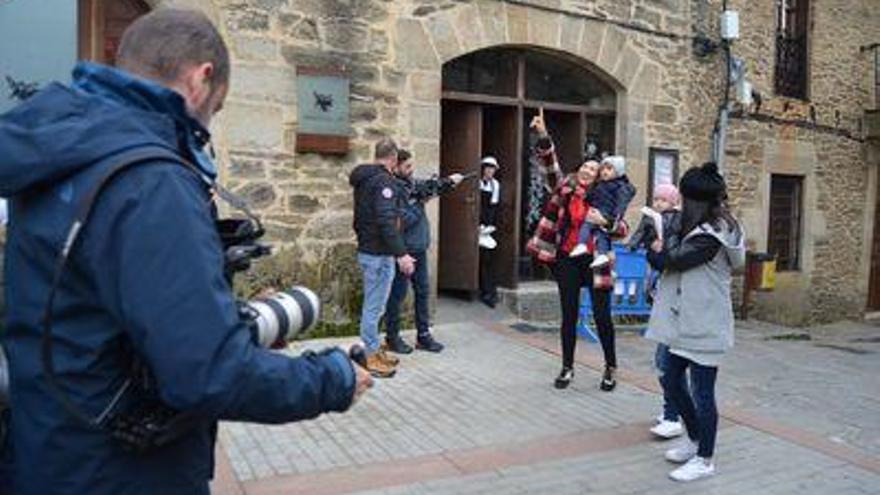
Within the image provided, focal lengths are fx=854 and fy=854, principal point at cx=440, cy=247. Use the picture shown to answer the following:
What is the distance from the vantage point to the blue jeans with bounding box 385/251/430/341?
6.93 metres

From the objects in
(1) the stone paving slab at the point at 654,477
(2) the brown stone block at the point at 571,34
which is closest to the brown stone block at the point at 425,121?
(2) the brown stone block at the point at 571,34

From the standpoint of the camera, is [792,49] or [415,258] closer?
[415,258]

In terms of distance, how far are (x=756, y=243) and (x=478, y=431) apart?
7684mm

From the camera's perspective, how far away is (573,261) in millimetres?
5863

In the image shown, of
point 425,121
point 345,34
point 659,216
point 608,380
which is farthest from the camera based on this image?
point 425,121

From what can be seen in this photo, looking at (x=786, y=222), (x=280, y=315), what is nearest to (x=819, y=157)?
(x=786, y=222)

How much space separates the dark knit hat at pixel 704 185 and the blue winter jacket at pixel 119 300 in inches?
121

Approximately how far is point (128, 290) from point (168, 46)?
0.52 metres

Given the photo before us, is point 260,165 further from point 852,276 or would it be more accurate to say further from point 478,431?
point 852,276

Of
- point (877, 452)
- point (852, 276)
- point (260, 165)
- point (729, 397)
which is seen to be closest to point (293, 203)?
point (260, 165)

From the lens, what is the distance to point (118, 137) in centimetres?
160

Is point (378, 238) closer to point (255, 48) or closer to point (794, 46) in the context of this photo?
point (255, 48)

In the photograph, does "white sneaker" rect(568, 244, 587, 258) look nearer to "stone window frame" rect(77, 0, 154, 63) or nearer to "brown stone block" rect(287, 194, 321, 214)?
"brown stone block" rect(287, 194, 321, 214)

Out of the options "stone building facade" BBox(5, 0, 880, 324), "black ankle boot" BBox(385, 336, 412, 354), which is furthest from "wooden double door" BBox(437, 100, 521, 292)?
"black ankle boot" BBox(385, 336, 412, 354)
